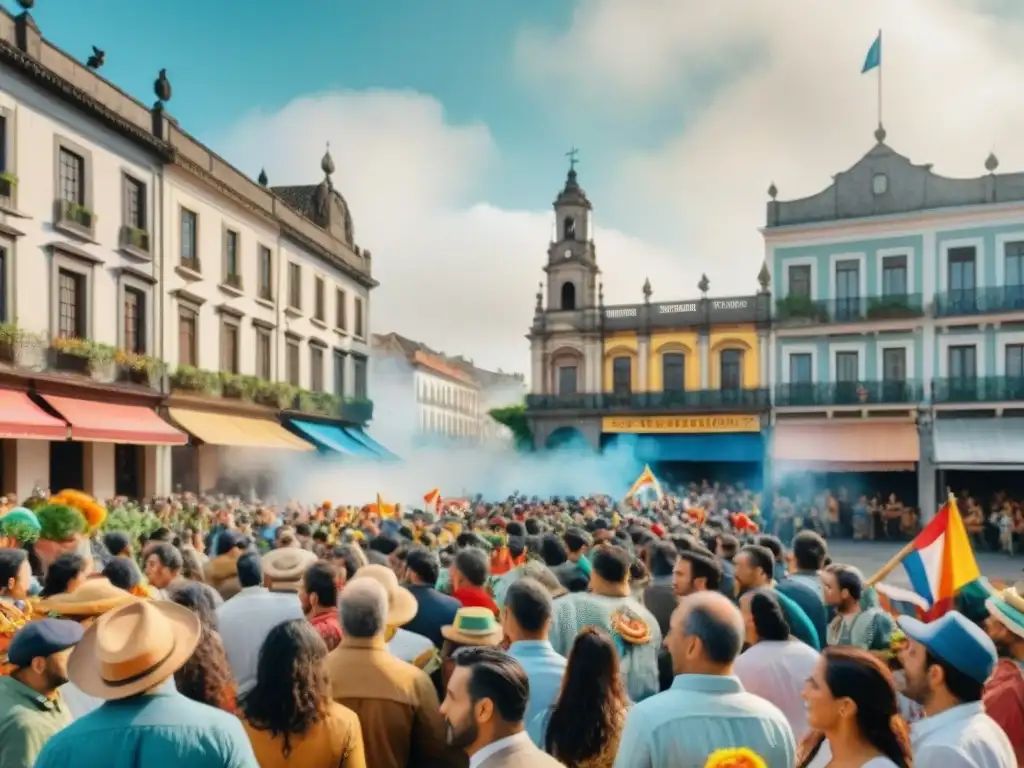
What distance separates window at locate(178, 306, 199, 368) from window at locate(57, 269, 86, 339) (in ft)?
13.4

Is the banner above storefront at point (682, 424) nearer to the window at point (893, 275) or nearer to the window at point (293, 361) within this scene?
the window at point (893, 275)

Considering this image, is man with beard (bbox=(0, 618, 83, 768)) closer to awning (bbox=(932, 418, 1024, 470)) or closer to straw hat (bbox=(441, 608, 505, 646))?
straw hat (bbox=(441, 608, 505, 646))

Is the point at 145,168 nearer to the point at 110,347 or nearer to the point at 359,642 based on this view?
the point at 110,347

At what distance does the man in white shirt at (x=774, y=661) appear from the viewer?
4633 millimetres

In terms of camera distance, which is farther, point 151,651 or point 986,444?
point 986,444

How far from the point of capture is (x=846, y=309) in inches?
1325

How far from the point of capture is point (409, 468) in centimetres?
3891

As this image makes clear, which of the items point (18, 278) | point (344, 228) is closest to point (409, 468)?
point (344, 228)

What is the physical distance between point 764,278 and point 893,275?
4.82 meters

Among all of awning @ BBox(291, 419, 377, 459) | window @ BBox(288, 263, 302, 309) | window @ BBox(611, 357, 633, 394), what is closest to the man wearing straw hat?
awning @ BBox(291, 419, 377, 459)

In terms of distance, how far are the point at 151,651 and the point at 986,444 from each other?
31036 mm

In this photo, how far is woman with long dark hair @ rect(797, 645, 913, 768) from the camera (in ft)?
10.1

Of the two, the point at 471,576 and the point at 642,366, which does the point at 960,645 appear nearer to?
the point at 471,576

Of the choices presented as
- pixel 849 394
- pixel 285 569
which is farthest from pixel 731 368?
pixel 285 569
